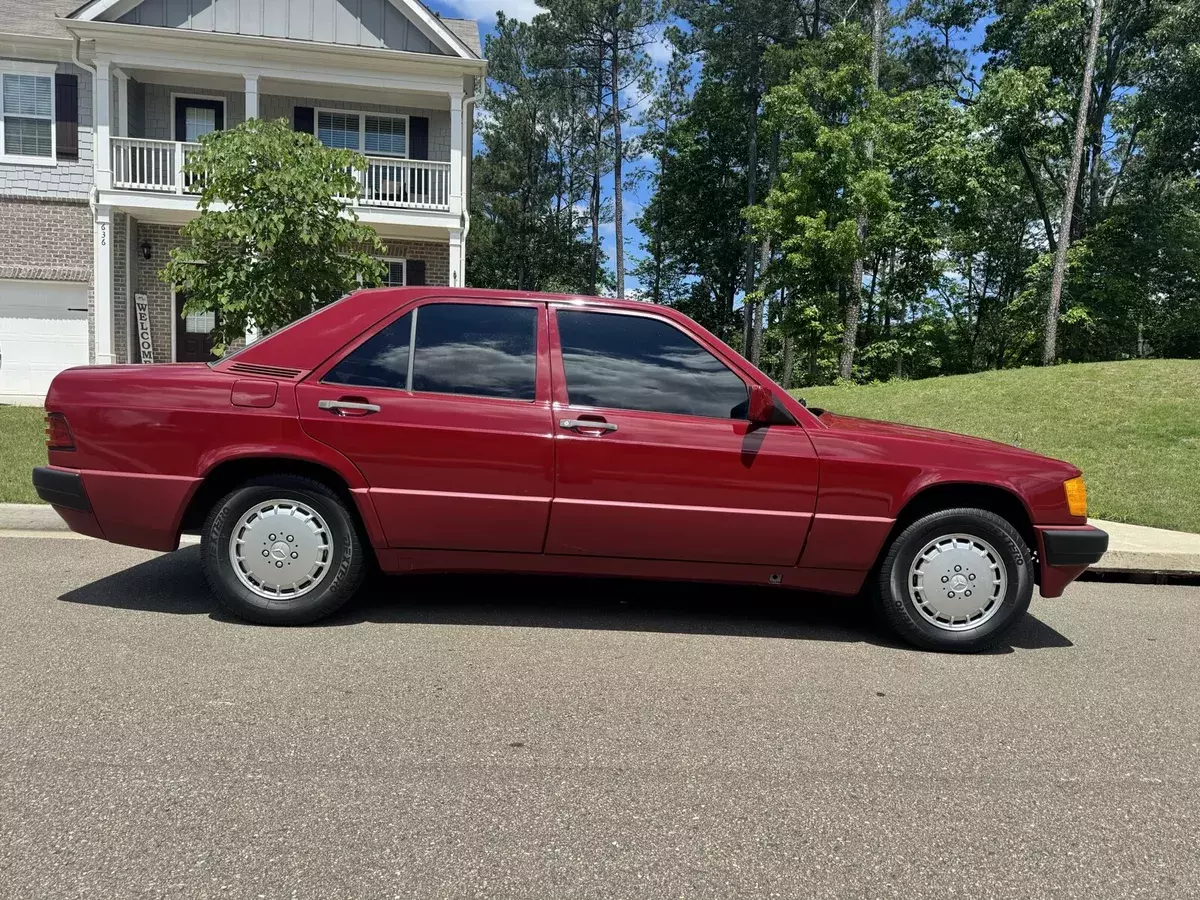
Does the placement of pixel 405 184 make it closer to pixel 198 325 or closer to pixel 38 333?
pixel 198 325

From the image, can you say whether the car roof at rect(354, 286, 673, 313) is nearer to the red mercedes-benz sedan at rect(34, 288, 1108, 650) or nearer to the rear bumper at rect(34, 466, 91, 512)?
the red mercedes-benz sedan at rect(34, 288, 1108, 650)

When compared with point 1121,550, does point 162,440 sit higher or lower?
higher

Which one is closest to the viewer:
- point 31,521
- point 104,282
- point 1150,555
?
point 31,521

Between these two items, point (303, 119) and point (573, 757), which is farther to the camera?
point (303, 119)

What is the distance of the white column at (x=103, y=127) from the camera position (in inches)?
625

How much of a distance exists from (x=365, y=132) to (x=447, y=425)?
16398 mm

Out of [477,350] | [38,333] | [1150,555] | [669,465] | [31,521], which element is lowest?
[1150,555]

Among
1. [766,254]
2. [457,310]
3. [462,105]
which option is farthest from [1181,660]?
[766,254]

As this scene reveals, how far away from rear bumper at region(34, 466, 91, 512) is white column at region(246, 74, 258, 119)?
13.9 metres

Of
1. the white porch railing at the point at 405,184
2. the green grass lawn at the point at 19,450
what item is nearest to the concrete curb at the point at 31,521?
the green grass lawn at the point at 19,450

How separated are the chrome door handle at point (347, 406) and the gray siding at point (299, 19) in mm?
15058

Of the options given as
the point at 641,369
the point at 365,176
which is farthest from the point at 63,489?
the point at 365,176

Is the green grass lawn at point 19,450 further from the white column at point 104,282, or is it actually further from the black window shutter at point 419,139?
the black window shutter at point 419,139

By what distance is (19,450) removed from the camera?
9594mm
